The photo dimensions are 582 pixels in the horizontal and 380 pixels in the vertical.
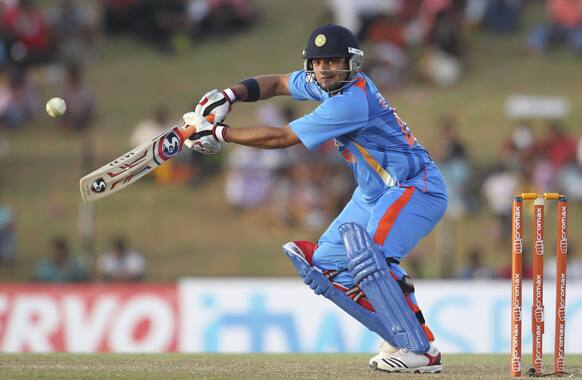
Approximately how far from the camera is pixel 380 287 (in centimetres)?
626

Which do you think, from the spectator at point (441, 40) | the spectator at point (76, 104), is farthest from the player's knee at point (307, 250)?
the spectator at point (441, 40)

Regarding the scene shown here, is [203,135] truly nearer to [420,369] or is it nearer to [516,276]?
[420,369]

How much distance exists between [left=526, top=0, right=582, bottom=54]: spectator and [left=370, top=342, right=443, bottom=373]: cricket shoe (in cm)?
1234

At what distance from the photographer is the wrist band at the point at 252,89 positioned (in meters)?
6.95

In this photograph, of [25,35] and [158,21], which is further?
[158,21]

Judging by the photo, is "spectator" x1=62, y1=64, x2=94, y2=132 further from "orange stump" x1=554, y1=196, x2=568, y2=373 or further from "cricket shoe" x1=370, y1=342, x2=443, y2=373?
"orange stump" x1=554, y1=196, x2=568, y2=373

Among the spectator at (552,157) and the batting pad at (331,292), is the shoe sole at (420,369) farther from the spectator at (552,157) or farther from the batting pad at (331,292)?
the spectator at (552,157)

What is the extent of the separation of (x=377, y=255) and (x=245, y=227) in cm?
837

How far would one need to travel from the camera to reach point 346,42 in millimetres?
6426

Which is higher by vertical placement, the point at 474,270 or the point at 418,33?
the point at 418,33

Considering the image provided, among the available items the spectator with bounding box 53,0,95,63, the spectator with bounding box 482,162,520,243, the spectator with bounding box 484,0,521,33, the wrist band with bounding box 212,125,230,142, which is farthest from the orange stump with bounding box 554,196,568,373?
the spectator with bounding box 484,0,521,33

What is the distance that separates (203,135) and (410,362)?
159 cm

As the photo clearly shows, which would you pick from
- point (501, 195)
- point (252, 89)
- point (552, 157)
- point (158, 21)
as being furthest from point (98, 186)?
point (158, 21)

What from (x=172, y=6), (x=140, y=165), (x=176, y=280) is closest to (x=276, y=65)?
(x=172, y=6)
